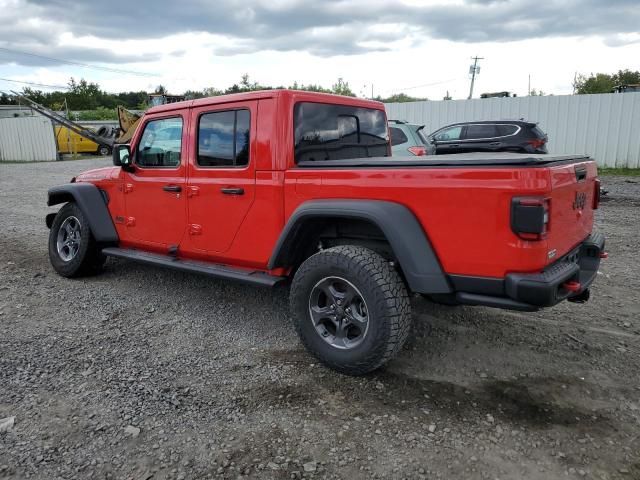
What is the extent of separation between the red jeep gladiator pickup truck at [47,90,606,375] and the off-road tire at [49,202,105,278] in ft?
0.62

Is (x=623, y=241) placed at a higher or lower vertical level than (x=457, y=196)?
lower

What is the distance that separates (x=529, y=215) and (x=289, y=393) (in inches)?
69.2

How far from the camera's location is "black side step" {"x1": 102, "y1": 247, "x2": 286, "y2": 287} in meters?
3.92

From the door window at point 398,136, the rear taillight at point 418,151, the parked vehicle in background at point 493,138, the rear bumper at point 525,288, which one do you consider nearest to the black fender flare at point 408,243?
the rear bumper at point 525,288

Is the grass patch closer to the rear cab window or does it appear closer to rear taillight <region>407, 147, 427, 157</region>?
rear taillight <region>407, 147, 427, 157</region>

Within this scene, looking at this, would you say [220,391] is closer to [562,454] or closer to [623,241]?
[562,454]

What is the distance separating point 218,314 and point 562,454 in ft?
9.65

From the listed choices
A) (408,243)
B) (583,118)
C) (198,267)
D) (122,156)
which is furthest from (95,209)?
(583,118)

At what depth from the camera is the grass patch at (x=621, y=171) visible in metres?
14.3

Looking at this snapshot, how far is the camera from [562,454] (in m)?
2.61

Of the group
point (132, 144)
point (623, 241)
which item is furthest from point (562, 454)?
point (623, 241)

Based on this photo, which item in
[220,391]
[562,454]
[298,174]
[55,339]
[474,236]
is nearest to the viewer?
[562,454]

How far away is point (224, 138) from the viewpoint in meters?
4.18

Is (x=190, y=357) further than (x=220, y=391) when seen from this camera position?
Yes
